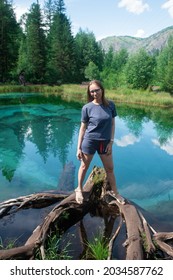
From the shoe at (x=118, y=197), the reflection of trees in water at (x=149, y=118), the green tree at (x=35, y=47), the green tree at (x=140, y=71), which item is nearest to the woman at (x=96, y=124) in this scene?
the shoe at (x=118, y=197)

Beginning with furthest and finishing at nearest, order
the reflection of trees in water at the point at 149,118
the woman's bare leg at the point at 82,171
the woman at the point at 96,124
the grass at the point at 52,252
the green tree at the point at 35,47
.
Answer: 1. the green tree at the point at 35,47
2. the reflection of trees in water at the point at 149,118
3. the woman's bare leg at the point at 82,171
4. the woman at the point at 96,124
5. the grass at the point at 52,252

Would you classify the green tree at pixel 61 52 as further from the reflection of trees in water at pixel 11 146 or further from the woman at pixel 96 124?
the woman at pixel 96 124

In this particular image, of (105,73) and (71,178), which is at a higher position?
(105,73)

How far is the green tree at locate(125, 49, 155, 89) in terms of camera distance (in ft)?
116

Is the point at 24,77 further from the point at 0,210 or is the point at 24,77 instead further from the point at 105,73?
the point at 0,210

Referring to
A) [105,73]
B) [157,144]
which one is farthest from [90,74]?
[157,144]

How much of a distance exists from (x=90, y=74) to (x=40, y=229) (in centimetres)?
4114

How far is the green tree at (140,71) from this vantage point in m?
35.3

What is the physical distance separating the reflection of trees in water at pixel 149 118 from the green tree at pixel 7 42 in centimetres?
1987

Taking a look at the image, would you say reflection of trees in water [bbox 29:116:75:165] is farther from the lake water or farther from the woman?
the woman

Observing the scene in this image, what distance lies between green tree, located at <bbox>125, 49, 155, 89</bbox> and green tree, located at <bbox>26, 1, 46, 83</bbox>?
11.3 metres

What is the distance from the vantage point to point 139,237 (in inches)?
146

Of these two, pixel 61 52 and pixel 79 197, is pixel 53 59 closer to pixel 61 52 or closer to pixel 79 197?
pixel 61 52

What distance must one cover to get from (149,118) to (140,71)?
16.3 metres
